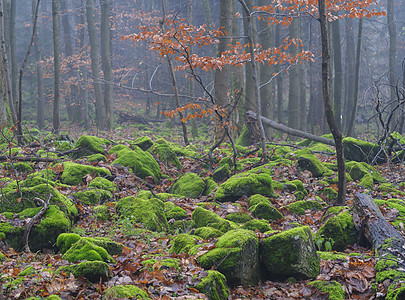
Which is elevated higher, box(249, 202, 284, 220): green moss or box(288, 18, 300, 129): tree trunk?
box(288, 18, 300, 129): tree trunk

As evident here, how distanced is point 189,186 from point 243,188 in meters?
1.39

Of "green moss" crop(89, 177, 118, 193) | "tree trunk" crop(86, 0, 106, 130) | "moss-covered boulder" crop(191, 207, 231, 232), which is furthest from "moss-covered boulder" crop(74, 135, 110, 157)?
"tree trunk" crop(86, 0, 106, 130)

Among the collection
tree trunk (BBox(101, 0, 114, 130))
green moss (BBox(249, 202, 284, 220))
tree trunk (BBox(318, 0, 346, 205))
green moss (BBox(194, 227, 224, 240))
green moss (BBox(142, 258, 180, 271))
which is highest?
tree trunk (BBox(101, 0, 114, 130))

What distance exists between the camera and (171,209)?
6547 mm

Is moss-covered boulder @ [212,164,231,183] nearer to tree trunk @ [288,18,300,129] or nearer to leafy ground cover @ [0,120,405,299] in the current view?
leafy ground cover @ [0,120,405,299]

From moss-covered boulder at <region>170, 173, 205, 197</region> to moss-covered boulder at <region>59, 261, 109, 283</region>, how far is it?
176 inches

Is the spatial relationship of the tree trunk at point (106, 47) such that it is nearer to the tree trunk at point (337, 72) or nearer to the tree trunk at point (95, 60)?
the tree trunk at point (95, 60)

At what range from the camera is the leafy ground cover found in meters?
3.67

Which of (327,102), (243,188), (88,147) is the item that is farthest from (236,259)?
(88,147)

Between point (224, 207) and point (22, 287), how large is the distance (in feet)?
13.8

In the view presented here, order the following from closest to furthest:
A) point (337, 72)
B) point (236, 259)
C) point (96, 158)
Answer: point (236, 259), point (96, 158), point (337, 72)

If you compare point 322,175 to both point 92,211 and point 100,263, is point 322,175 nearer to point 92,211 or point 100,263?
point 92,211

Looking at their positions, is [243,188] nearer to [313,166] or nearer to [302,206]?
[302,206]

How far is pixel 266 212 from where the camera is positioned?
21.1 feet
